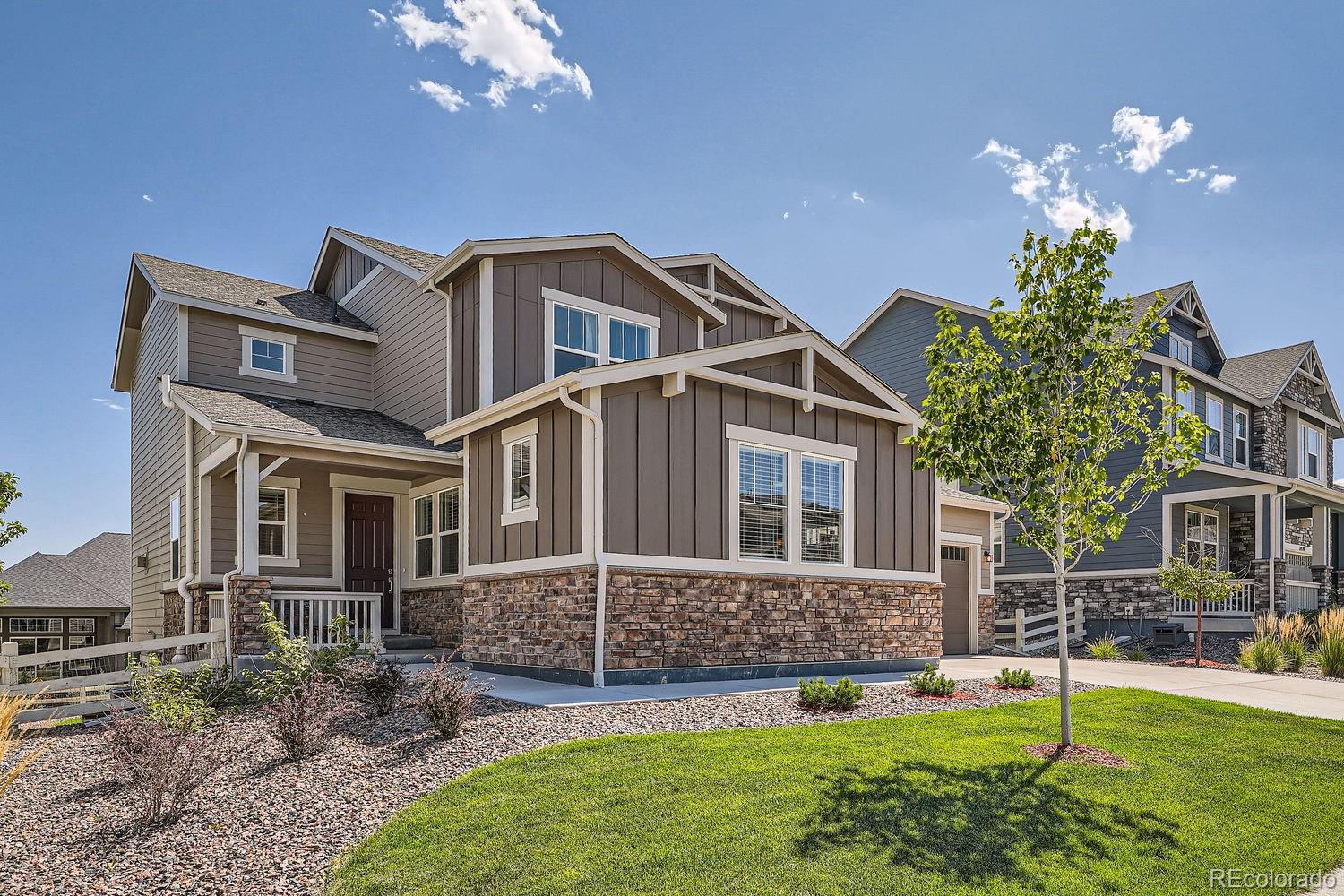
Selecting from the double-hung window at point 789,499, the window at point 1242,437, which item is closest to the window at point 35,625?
the double-hung window at point 789,499

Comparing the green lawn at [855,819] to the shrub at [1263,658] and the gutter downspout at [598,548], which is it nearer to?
the gutter downspout at [598,548]

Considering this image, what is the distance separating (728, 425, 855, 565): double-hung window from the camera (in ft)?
38.9

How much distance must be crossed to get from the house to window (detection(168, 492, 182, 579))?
0.36ft

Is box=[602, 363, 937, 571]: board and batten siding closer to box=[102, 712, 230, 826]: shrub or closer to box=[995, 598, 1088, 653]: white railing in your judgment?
box=[102, 712, 230, 826]: shrub

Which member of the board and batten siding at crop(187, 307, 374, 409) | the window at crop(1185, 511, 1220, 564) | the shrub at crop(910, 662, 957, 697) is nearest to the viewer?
the shrub at crop(910, 662, 957, 697)

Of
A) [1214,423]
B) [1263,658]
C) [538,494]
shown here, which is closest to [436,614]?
[538,494]

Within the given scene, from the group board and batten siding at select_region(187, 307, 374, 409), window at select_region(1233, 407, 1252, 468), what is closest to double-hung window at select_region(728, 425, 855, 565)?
board and batten siding at select_region(187, 307, 374, 409)

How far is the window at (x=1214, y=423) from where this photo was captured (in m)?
24.4

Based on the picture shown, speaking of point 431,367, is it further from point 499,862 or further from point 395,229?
point 499,862

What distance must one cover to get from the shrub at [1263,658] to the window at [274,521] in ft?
51.7

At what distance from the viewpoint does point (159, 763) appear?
5.90m

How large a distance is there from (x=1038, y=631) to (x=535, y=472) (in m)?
12.9

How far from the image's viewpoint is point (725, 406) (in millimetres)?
11820

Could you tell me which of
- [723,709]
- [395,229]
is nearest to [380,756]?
[723,709]
